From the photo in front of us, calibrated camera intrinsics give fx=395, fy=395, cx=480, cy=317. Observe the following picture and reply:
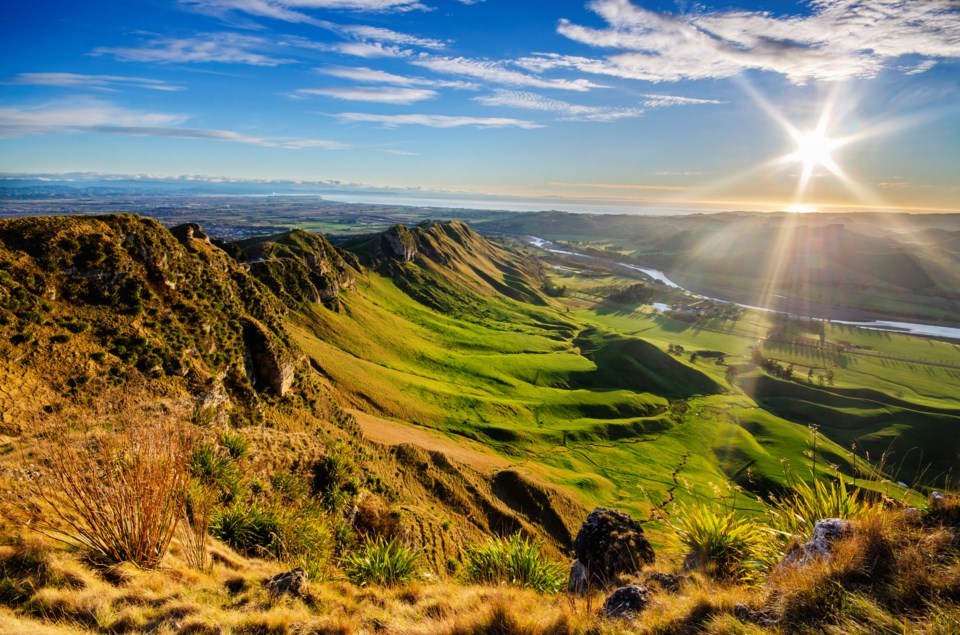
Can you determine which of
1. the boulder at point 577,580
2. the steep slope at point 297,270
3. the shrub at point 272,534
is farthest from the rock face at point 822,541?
the steep slope at point 297,270

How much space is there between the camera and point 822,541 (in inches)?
269

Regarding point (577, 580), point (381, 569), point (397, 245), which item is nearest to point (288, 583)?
point (381, 569)

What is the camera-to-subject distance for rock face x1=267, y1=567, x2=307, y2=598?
782 centimetres

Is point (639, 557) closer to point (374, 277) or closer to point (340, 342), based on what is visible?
point (340, 342)

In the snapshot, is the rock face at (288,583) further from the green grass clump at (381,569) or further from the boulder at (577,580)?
the boulder at (577,580)

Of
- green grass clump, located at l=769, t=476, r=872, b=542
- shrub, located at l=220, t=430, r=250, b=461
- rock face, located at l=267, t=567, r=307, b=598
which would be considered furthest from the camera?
shrub, located at l=220, t=430, r=250, b=461

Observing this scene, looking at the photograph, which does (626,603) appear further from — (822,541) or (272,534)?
(272,534)

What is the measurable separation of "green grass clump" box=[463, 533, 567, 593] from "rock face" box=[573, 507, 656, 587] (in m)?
1.23

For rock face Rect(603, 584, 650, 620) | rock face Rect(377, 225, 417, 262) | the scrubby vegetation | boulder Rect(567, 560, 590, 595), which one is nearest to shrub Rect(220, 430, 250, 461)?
the scrubby vegetation

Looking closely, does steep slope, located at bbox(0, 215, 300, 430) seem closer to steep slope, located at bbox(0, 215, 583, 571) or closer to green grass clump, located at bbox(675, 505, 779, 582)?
steep slope, located at bbox(0, 215, 583, 571)

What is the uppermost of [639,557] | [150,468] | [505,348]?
[150,468]

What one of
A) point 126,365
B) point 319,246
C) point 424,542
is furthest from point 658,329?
point 126,365

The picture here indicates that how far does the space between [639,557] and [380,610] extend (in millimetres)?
8184

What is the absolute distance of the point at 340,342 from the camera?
211 feet
